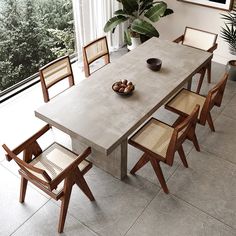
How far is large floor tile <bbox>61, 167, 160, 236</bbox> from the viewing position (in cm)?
265

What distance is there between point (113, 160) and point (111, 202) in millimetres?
377

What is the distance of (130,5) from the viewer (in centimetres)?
447

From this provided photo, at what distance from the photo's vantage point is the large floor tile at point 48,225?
2.59 metres

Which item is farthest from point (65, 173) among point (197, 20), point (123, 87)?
point (197, 20)

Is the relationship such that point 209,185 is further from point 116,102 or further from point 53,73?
point 53,73

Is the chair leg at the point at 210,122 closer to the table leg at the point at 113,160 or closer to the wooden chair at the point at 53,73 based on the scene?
the table leg at the point at 113,160

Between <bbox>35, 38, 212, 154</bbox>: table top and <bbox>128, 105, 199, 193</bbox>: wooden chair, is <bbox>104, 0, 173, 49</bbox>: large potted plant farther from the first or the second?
<bbox>128, 105, 199, 193</bbox>: wooden chair

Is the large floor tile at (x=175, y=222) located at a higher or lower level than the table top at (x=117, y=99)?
lower

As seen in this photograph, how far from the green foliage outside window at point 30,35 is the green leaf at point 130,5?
0.79 m

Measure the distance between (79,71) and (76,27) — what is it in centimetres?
63

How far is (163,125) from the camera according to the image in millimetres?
3020

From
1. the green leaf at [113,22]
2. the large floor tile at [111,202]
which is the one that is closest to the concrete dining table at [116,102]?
the large floor tile at [111,202]

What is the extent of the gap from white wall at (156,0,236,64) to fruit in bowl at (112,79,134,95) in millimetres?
2367

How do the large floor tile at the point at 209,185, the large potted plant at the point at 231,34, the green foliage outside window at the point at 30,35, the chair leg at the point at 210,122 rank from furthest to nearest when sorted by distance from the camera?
the large potted plant at the point at 231,34, the green foliage outside window at the point at 30,35, the chair leg at the point at 210,122, the large floor tile at the point at 209,185
